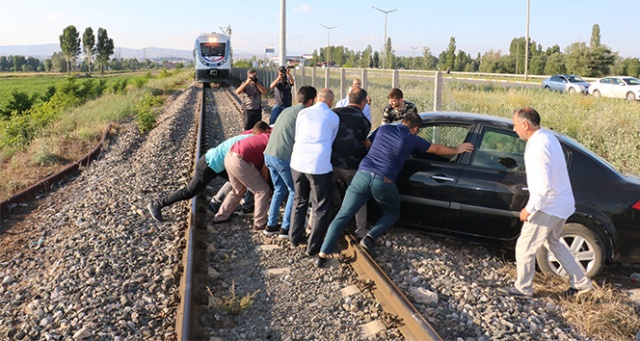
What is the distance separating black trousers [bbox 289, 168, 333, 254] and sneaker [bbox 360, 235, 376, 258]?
1.53 ft

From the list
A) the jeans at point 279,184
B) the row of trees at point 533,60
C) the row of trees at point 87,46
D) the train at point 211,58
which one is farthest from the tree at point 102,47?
the jeans at point 279,184

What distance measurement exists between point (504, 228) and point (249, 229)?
9.92 feet

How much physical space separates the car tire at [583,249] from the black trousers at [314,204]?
2291mm

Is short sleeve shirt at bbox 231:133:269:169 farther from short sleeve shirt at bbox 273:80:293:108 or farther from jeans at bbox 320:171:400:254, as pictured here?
short sleeve shirt at bbox 273:80:293:108

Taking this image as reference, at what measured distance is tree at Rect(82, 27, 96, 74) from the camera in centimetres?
13175

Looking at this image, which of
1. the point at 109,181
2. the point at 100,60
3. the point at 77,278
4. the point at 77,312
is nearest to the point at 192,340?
the point at 77,312

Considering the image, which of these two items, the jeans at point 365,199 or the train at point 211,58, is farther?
the train at point 211,58

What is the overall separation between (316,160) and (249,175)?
1.23 meters

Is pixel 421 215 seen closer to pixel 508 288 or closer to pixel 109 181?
pixel 508 288

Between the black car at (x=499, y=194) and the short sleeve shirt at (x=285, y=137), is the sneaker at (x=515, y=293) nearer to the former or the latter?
the black car at (x=499, y=194)

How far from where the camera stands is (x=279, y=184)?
21.6 feet

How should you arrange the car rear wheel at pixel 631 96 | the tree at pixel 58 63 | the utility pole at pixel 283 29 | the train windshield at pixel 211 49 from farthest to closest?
the tree at pixel 58 63, the train windshield at pixel 211 49, the car rear wheel at pixel 631 96, the utility pole at pixel 283 29

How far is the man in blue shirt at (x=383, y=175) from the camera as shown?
5.45 metres

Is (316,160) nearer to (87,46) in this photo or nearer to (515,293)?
(515,293)
